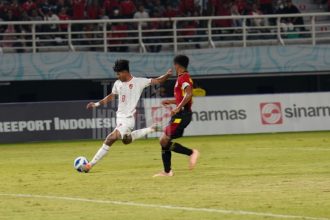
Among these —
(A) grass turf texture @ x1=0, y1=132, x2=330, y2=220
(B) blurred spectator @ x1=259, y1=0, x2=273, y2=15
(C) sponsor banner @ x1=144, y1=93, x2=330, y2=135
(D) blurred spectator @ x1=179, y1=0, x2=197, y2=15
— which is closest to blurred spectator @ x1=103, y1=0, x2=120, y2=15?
(D) blurred spectator @ x1=179, y1=0, x2=197, y2=15

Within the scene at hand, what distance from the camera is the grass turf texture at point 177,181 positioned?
1381 centimetres

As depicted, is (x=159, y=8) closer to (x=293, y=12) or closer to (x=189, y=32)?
(x=189, y=32)

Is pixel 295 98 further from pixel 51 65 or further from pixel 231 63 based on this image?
pixel 51 65

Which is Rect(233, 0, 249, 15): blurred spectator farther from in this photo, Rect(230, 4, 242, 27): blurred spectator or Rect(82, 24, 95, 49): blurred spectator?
Rect(82, 24, 95, 49): blurred spectator

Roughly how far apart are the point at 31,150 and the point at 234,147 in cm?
590

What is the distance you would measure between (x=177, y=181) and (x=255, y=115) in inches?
731

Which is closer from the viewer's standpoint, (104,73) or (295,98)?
(295,98)

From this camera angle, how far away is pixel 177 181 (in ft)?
59.3

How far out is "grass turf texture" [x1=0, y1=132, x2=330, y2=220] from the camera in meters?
13.8

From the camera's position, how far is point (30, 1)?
39.2 metres

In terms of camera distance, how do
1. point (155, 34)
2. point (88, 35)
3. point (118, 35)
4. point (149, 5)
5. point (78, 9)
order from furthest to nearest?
point (149, 5) < point (155, 34) < point (118, 35) < point (88, 35) < point (78, 9)

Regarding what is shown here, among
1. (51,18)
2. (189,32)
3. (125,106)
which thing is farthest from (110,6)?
(125,106)

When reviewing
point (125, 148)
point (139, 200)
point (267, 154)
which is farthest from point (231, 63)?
point (139, 200)

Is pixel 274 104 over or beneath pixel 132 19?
beneath
